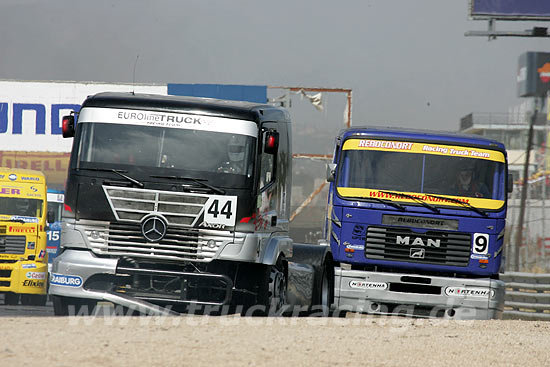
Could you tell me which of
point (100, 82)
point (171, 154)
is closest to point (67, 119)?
point (171, 154)

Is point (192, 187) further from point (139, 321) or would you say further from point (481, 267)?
point (481, 267)

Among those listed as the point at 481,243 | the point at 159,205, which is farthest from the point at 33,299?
the point at 481,243

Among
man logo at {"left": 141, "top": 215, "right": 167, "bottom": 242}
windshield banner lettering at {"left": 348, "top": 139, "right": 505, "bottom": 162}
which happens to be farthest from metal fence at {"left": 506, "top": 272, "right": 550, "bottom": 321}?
man logo at {"left": 141, "top": 215, "right": 167, "bottom": 242}

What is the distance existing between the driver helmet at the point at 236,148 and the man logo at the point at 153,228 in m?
1.21

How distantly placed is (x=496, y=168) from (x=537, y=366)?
5.32m

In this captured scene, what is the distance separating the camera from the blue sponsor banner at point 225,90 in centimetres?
3622

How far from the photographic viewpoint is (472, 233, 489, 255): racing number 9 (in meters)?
13.3

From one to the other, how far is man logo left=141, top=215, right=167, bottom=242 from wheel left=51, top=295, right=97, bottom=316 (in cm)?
113

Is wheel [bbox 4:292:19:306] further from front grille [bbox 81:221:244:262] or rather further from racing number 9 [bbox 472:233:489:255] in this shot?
racing number 9 [bbox 472:233:489:255]

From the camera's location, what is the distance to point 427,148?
13422mm

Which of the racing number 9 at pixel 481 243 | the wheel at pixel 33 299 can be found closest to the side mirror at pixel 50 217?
the wheel at pixel 33 299

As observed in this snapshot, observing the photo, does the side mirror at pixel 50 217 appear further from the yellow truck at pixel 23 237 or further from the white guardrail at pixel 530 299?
the white guardrail at pixel 530 299

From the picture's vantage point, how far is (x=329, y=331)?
1005 centimetres

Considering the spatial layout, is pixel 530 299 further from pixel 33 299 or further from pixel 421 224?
pixel 33 299
